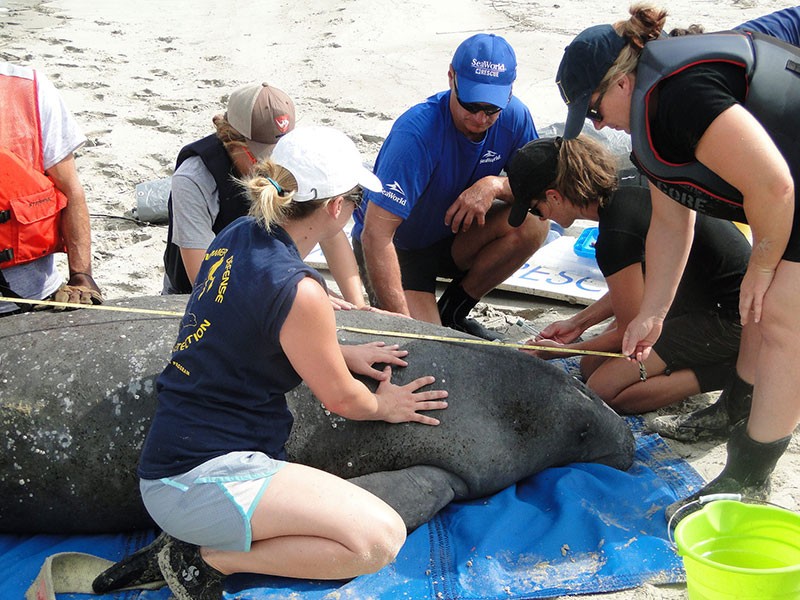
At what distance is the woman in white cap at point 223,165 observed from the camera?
4.03 m

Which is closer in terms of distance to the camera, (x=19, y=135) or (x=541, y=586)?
(x=541, y=586)

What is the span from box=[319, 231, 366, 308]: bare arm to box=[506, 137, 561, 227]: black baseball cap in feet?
2.89

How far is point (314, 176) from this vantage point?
274cm

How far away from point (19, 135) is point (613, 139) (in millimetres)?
3931

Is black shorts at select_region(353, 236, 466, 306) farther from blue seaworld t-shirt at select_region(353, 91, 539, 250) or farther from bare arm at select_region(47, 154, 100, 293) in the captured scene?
bare arm at select_region(47, 154, 100, 293)

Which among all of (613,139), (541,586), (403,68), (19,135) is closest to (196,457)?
(541,586)

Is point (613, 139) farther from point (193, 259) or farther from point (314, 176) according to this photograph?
point (314, 176)

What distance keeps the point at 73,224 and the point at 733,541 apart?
3121 millimetres

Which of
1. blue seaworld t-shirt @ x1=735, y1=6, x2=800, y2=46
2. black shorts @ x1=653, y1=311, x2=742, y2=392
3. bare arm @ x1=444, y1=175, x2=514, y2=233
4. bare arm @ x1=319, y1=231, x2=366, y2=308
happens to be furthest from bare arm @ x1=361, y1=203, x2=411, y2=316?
blue seaworld t-shirt @ x1=735, y1=6, x2=800, y2=46

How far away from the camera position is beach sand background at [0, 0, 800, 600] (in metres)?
6.48

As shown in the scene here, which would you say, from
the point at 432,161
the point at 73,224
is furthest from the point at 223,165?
the point at 432,161

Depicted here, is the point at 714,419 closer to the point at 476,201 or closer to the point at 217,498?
the point at 476,201

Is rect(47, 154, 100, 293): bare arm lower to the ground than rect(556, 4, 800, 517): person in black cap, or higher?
lower

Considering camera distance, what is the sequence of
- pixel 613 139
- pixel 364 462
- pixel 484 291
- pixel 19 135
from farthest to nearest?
pixel 613 139
pixel 484 291
pixel 19 135
pixel 364 462
